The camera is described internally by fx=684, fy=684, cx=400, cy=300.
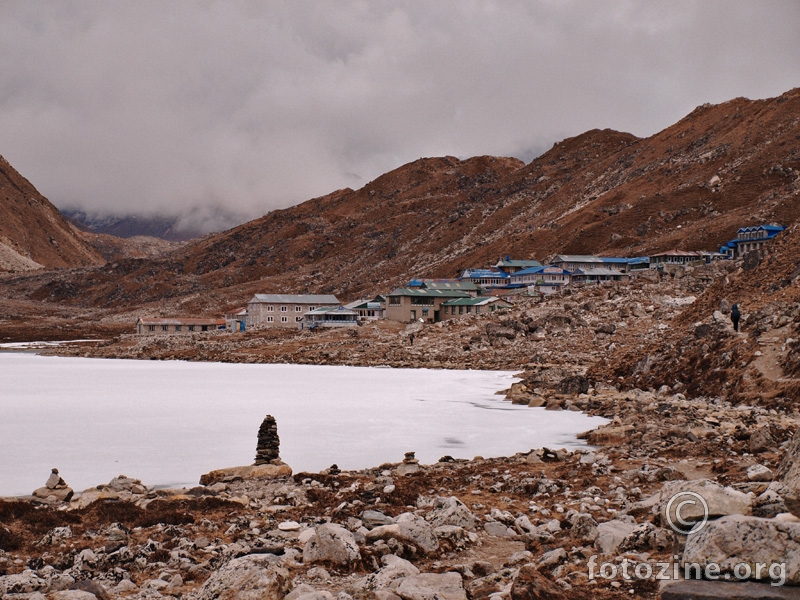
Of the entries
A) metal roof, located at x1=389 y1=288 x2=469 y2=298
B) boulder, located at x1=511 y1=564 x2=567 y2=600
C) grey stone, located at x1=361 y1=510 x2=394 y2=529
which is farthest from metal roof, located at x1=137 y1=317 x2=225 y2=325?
boulder, located at x1=511 y1=564 x2=567 y2=600

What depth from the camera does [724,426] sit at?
22.1 metres

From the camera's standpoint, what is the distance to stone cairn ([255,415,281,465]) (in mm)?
20656

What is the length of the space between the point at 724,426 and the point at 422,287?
316ft

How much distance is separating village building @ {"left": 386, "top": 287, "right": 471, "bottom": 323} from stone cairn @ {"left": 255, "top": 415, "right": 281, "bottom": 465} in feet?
270

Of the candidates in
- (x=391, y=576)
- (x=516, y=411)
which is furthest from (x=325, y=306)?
(x=391, y=576)

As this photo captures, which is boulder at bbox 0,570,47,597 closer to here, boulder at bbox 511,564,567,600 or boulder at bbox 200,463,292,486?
boulder at bbox 511,564,567,600

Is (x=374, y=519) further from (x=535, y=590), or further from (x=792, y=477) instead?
(x=792, y=477)

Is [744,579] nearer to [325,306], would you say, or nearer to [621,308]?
[621,308]

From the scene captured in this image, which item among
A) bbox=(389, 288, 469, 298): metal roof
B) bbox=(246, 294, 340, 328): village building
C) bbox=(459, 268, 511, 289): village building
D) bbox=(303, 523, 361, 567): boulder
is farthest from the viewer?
bbox=(459, 268, 511, 289): village building

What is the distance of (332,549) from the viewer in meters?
10.9

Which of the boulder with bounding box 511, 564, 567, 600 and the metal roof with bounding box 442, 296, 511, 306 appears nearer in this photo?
the boulder with bounding box 511, 564, 567, 600

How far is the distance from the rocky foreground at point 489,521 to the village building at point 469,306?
66.5m

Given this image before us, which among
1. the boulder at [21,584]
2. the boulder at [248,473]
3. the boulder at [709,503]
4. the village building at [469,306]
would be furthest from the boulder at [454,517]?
the village building at [469,306]

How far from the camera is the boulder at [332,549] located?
1077 centimetres
